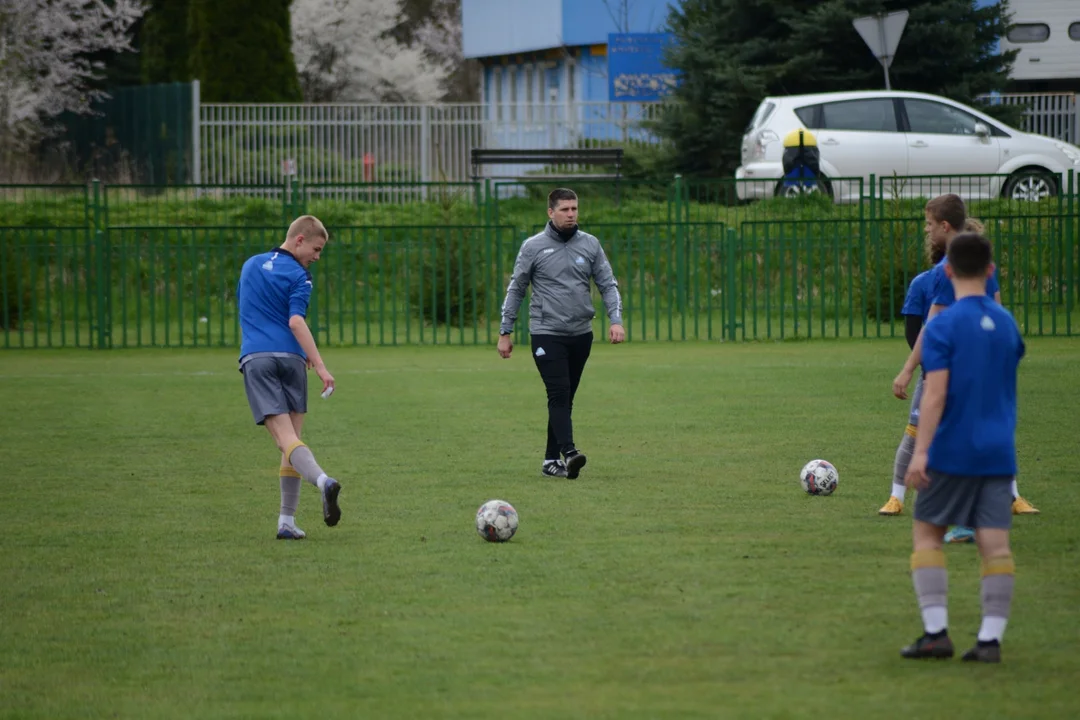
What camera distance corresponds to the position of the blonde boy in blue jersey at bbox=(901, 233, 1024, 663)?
227 inches

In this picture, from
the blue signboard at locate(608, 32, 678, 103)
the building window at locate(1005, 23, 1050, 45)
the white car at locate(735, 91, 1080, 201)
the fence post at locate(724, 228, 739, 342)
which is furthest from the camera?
the building window at locate(1005, 23, 1050, 45)

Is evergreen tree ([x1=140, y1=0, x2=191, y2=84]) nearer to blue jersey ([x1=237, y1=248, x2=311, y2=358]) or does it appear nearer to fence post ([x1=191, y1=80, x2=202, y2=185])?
fence post ([x1=191, y1=80, x2=202, y2=185])

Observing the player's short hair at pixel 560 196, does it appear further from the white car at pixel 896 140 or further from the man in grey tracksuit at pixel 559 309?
the white car at pixel 896 140

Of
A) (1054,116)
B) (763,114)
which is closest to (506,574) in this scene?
(763,114)

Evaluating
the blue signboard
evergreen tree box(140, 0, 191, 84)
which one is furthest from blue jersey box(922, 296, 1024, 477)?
evergreen tree box(140, 0, 191, 84)

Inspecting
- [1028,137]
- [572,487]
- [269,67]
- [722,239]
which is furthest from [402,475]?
[269,67]

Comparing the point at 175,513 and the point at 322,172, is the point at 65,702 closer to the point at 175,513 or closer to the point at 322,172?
the point at 175,513

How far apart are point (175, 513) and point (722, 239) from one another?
1368 centimetres

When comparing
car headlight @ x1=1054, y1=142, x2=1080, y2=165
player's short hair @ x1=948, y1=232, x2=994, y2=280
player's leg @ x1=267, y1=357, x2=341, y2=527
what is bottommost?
player's leg @ x1=267, y1=357, x2=341, y2=527

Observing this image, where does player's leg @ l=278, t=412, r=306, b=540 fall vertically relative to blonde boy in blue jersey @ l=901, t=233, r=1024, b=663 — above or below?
below

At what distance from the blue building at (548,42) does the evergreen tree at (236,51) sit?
6998mm

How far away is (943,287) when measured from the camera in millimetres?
8023

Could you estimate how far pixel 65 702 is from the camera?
5523 millimetres

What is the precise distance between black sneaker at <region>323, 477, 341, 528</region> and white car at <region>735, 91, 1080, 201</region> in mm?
17214
